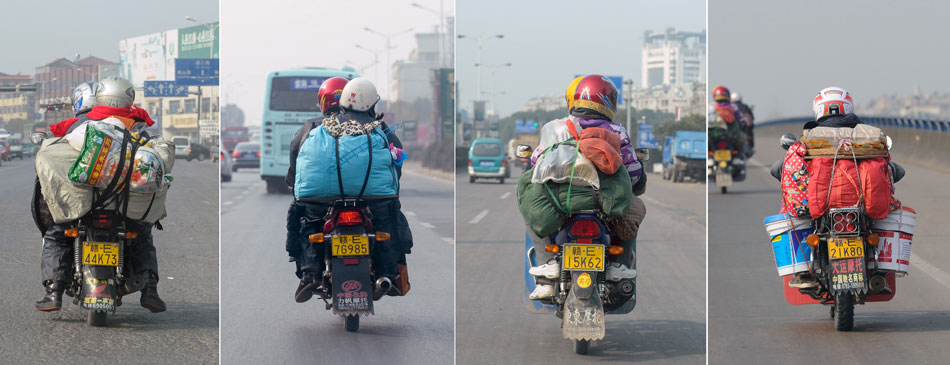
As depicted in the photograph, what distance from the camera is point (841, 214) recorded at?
23.6ft

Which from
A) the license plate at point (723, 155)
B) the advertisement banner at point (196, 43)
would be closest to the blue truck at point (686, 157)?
the license plate at point (723, 155)

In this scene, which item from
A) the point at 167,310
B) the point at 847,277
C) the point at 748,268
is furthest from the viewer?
the point at 748,268

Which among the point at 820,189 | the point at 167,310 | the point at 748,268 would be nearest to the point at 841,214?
the point at 820,189

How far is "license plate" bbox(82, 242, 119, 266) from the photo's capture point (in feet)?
23.7

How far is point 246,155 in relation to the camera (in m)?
40.6

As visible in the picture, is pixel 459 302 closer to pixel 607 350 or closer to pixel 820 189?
pixel 607 350

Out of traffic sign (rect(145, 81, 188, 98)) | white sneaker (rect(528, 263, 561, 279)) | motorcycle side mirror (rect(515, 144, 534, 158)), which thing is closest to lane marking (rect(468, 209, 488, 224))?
traffic sign (rect(145, 81, 188, 98))

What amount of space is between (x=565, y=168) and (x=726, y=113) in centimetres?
1440

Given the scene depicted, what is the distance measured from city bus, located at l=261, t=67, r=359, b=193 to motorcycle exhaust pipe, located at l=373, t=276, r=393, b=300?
59.5 ft

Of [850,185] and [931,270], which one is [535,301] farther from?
[931,270]

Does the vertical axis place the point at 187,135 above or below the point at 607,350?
above

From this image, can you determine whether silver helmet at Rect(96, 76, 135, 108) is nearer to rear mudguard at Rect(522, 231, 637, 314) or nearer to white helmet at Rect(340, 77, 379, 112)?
white helmet at Rect(340, 77, 379, 112)

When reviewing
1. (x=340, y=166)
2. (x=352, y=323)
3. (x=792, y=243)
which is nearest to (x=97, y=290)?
(x=352, y=323)

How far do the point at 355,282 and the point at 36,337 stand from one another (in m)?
1.89
